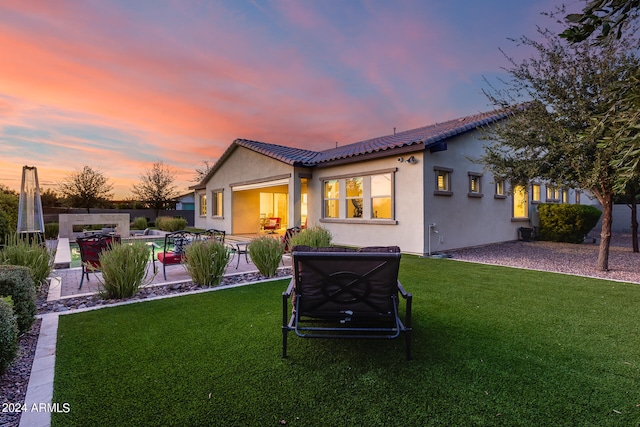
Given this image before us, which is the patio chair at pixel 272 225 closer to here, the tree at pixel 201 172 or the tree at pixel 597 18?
the tree at pixel 597 18

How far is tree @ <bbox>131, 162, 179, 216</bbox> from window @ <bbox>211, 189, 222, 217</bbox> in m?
10.6

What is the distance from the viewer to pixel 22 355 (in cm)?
304

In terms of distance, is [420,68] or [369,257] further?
[420,68]

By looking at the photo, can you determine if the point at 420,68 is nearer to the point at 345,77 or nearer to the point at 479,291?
the point at 345,77

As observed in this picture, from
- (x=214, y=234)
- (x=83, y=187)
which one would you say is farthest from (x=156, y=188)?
(x=214, y=234)

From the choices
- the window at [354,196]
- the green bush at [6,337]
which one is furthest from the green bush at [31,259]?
the window at [354,196]

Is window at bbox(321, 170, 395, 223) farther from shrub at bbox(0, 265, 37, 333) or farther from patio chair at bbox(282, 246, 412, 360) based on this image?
shrub at bbox(0, 265, 37, 333)

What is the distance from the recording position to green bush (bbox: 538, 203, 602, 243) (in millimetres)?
13000

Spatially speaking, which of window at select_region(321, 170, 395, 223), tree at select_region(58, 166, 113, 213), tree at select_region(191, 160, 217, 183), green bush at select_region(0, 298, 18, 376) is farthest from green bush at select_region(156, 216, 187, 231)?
tree at select_region(191, 160, 217, 183)

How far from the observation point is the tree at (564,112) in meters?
6.52

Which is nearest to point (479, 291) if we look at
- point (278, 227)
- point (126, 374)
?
point (126, 374)

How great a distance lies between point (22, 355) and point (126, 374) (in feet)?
4.33

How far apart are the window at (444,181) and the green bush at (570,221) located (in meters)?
6.50

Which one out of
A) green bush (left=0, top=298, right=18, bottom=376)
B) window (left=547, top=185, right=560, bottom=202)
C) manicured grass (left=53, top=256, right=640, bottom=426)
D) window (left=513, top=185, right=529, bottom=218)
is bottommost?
manicured grass (left=53, top=256, right=640, bottom=426)
